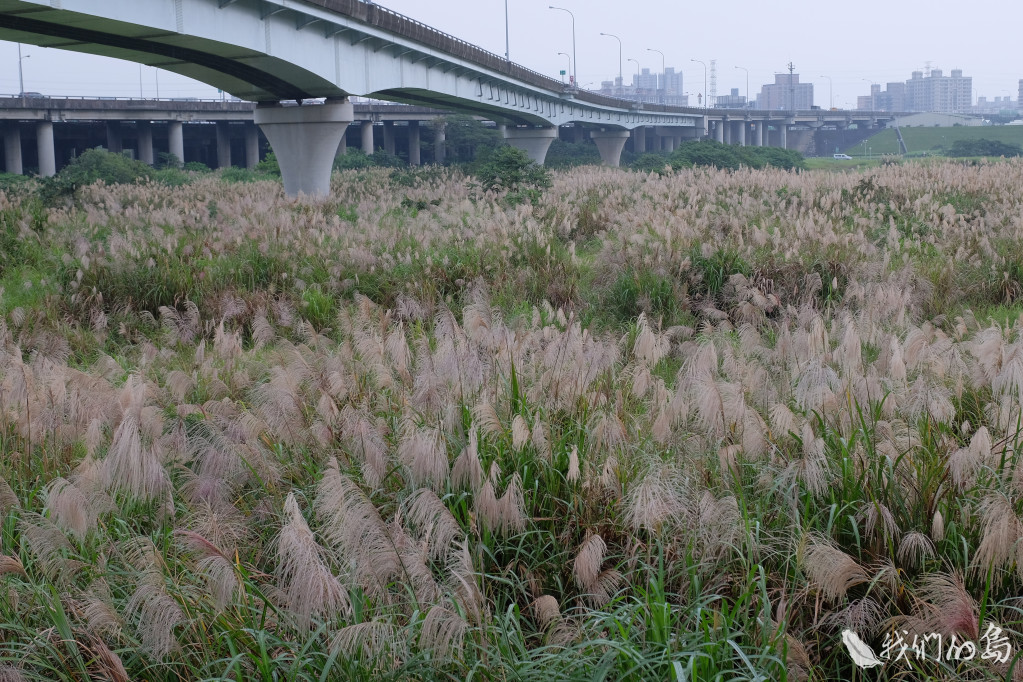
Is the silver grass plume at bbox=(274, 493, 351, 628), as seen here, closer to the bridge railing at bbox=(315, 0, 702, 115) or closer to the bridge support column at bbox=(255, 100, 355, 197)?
the bridge railing at bbox=(315, 0, 702, 115)

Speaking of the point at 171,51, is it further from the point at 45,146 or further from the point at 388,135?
the point at 388,135

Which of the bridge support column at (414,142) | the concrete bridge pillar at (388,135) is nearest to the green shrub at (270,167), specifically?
the bridge support column at (414,142)

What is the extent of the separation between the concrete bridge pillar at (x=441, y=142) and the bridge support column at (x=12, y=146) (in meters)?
28.9

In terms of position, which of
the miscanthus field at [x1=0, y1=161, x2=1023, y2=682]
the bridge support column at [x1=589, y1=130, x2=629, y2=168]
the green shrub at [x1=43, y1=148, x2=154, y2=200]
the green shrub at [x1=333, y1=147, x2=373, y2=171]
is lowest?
the miscanthus field at [x1=0, y1=161, x2=1023, y2=682]

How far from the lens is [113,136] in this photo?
67.5 m

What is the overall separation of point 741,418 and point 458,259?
21.7 ft

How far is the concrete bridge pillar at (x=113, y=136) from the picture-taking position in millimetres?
67000

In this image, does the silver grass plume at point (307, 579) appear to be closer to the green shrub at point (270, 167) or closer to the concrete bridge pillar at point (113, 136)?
the green shrub at point (270, 167)

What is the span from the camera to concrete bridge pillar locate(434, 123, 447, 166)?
73000 millimetres

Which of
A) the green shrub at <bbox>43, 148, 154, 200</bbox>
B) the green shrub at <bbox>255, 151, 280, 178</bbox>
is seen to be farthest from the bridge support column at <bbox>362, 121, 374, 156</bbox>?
the green shrub at <bbox>43, 148, 154, 200</bbox>

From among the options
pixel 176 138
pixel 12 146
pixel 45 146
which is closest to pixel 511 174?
pixel 45 146

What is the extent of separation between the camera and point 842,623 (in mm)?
3074

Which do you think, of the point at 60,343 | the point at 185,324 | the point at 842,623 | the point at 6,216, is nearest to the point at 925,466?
the point at 842,623

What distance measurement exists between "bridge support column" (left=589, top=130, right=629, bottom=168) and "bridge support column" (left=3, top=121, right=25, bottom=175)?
4174cm
